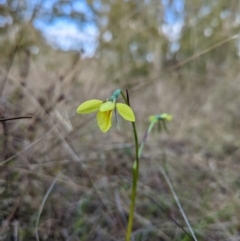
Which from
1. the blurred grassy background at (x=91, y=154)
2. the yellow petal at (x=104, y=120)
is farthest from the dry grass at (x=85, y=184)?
the yellow petal at (x=104, y=120)

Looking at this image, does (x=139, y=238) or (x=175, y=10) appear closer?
(x=139, y=238)

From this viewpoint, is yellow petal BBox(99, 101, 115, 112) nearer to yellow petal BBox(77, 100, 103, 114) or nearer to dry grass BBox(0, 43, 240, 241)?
yellow petal BBox(77, 100, 103, 114)

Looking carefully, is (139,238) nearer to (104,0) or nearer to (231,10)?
(231,10)

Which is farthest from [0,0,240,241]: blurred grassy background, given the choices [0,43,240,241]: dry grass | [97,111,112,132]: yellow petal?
[97,111,112,132]: yellow petal

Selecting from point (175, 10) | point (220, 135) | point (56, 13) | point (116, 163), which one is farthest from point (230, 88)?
point (116, 163)

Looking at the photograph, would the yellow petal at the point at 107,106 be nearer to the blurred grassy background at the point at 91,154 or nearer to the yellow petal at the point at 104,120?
the yellow petal at the point at 104,120

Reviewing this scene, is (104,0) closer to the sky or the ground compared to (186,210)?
closer to the sky

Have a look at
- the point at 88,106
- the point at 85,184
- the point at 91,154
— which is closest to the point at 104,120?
the point at 88,106

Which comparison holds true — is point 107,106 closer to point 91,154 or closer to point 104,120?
point 104,120
